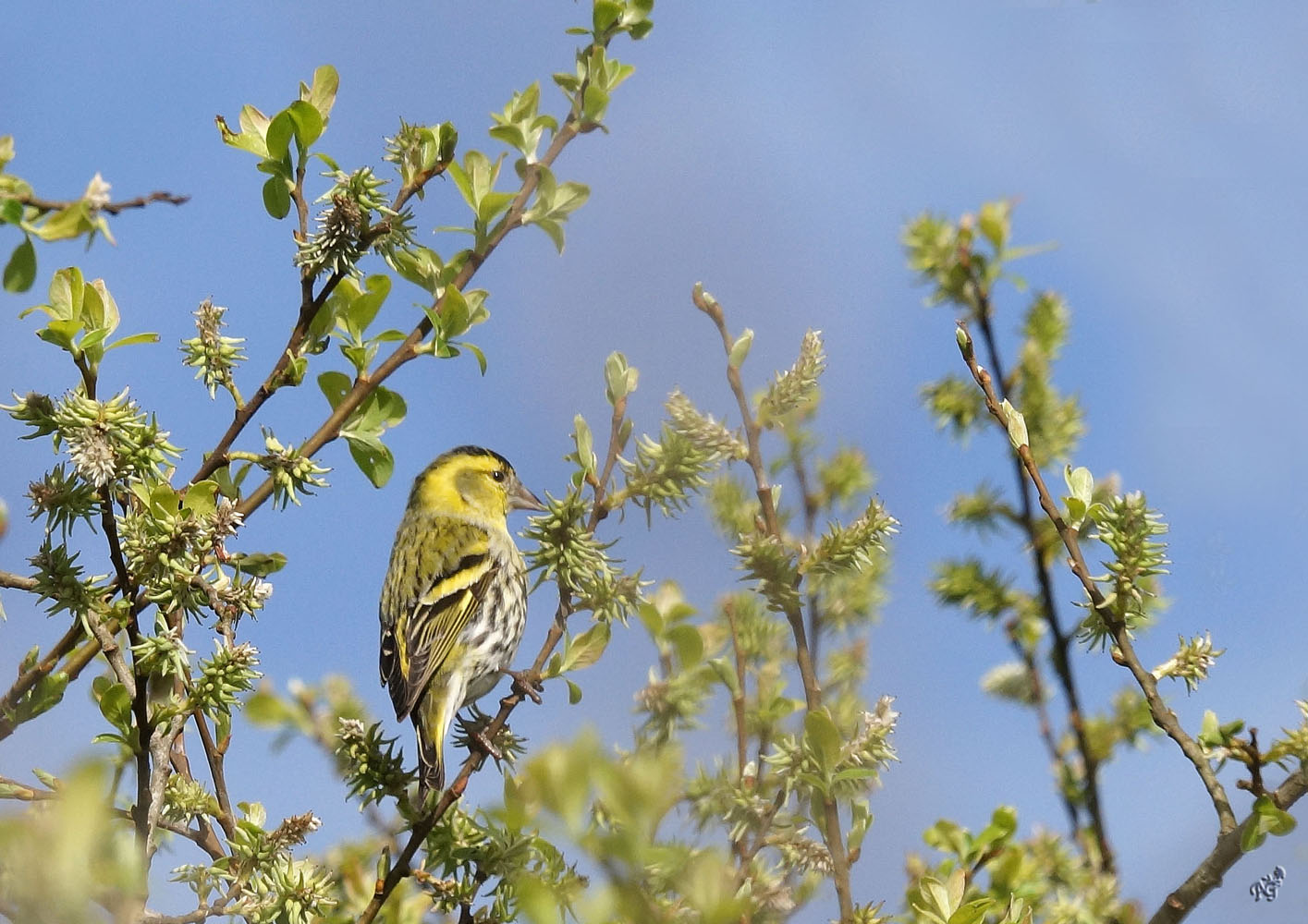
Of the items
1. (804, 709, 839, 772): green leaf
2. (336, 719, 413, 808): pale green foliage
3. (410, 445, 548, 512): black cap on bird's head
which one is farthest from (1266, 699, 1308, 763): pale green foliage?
(410, 445, 548, 512): black cap on bird's head

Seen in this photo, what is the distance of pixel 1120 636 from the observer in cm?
135

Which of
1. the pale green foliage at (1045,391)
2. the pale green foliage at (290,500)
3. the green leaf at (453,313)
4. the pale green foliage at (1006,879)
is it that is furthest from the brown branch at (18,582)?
the pale green foliage at (1045,391)

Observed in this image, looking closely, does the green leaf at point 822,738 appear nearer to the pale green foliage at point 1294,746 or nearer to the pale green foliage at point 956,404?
the pale green foliage at point 1294,746

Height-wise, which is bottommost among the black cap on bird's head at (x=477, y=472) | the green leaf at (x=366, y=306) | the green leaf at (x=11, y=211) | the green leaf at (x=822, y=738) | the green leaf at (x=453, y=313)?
the green leaf at (x=822, y=738)

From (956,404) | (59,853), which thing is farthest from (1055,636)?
(59,853)

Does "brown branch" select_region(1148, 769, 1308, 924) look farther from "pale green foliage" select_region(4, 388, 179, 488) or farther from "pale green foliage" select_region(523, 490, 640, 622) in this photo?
"pale green foliage" select_region(4, 388, 179, 488)

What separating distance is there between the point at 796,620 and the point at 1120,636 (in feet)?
1.27

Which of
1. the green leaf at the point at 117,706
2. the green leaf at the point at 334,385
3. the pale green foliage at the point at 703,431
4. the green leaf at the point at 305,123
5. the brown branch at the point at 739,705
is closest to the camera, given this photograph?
the pale green foliage at the point at 703,431

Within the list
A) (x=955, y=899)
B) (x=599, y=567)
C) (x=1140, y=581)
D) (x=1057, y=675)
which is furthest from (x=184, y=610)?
(x=1057, y=675)

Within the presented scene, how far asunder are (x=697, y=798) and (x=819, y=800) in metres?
0.37

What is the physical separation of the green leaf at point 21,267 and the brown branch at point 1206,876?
1.15 meters

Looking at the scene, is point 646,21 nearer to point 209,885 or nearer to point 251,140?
point 251,140

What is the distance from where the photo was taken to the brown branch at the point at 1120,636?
1.28 metres

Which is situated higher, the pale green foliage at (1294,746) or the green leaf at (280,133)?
the green leaf at (280,133)
